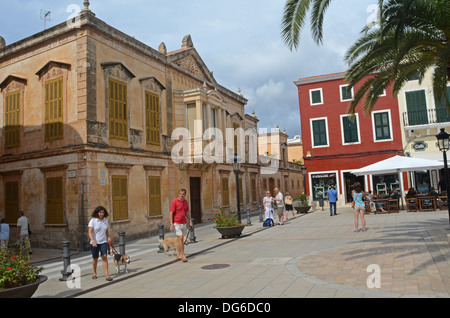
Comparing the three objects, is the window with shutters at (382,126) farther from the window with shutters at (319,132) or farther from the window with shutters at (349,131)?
the window with shutters at (319,132)

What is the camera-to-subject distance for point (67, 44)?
1506cm

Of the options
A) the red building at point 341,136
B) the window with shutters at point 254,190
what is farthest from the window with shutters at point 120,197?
the red building at point 341,136

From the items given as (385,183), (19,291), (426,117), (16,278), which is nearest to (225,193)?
(385,183)

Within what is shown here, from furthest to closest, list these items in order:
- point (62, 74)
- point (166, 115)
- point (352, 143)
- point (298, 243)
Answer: point (352, 143) → point (166, 115) → point (62, 74) → point (298, 243)

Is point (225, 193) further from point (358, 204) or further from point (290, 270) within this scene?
point (290, 270)

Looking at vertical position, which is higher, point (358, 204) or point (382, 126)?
point (382, 126)

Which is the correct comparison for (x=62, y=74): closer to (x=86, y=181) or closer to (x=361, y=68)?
(x=86, y=181)

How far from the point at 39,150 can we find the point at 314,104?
1969cm

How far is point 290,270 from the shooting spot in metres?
7.65

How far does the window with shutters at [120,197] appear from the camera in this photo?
1520 cm

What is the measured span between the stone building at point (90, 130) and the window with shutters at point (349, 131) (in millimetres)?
12077

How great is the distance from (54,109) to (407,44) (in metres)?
13.1
